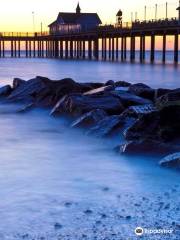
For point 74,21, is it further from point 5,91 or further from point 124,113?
point 124,113

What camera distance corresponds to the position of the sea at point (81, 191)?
16.9 feet

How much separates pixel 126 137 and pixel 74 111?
9.79 feet

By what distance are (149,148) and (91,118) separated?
8.10 ft

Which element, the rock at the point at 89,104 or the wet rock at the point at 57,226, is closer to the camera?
the wet rock at the point at 57,226

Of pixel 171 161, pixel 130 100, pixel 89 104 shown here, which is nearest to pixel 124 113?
pixel 89 104

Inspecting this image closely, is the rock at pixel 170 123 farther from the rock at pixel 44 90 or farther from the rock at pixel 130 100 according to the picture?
the rock at pixel 44 90

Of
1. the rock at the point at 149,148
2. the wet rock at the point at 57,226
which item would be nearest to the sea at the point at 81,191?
the wet rock at the point at 57,226

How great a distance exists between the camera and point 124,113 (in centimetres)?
1027

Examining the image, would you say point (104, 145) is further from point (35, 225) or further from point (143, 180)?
point (35, 225)

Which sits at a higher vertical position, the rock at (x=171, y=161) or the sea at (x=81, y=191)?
the rock at (x=171, y=161)

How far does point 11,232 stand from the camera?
509 centimetres

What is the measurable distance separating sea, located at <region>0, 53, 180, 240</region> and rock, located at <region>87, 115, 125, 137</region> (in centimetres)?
18

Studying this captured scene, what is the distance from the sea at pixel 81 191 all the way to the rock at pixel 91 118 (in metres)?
0.57

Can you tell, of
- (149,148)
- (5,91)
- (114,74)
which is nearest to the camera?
(149,148)
